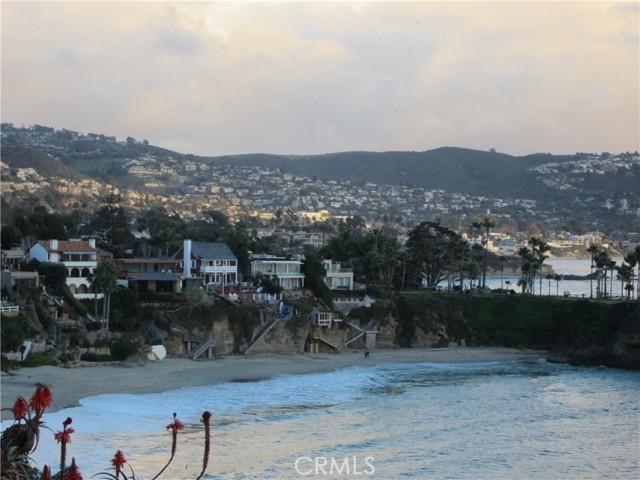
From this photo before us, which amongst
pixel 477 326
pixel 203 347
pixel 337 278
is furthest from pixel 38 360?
pixel 477 326

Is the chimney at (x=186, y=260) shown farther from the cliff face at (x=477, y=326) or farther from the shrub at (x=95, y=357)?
the shrub at (x=95, y=357)

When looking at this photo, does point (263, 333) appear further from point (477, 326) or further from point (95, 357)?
point (477, 326)

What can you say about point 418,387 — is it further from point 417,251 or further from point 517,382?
point 417,251

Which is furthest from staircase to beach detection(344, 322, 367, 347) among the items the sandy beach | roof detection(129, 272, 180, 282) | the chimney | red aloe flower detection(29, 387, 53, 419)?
red aloe flower detection(29, 387, 53, 419)

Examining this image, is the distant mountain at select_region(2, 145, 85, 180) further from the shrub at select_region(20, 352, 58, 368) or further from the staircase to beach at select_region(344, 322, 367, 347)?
the shrub at select_region(20, 352, 58, 368)

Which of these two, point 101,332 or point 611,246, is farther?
point 611,246

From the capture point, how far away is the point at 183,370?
45.4 metres

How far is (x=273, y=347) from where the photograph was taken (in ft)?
175

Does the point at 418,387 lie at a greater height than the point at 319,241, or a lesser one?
lesser

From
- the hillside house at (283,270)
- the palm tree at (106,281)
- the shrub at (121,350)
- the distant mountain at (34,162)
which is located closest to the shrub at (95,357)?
the shrub at (121,350)

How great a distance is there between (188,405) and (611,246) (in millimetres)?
154187

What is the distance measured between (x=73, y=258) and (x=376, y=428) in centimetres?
2564

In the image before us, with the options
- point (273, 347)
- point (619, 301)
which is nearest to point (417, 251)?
point (619, 301)

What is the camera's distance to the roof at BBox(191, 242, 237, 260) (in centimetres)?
5922
